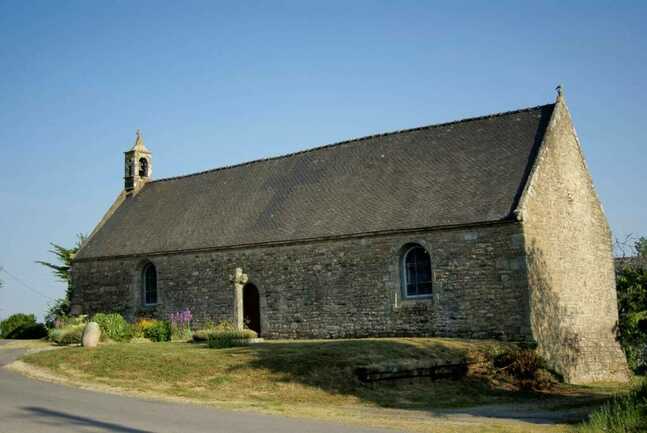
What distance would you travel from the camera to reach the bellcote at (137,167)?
37.1 metres

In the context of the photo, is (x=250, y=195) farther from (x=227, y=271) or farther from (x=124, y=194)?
(x=124, y=194)

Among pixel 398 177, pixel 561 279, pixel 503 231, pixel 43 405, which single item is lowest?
pixel 43 405

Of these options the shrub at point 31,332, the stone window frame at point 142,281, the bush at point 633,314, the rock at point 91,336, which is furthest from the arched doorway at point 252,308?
the bush at point 633,314

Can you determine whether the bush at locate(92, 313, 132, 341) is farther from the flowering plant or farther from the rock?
the rock

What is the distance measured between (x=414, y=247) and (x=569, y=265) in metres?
5.39

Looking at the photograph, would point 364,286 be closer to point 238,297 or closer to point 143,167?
point 238,297

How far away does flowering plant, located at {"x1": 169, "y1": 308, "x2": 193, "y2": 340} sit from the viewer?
27.1m

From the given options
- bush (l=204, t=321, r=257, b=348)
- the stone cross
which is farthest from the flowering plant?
the stone cross

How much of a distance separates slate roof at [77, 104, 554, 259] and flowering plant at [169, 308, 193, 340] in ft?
9.00

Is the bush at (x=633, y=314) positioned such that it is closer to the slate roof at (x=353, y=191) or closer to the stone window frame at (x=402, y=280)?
the slate roof at (x=353, y=191)

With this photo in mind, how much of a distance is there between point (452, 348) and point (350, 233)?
→ 642 cm

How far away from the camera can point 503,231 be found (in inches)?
854

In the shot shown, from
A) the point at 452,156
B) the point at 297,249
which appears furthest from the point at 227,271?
the point at 452,156

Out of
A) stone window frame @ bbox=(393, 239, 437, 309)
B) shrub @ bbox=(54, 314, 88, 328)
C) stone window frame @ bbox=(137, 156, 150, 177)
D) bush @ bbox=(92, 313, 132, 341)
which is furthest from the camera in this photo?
stone window frame @ bbox=(137, 156, 150, 177)
